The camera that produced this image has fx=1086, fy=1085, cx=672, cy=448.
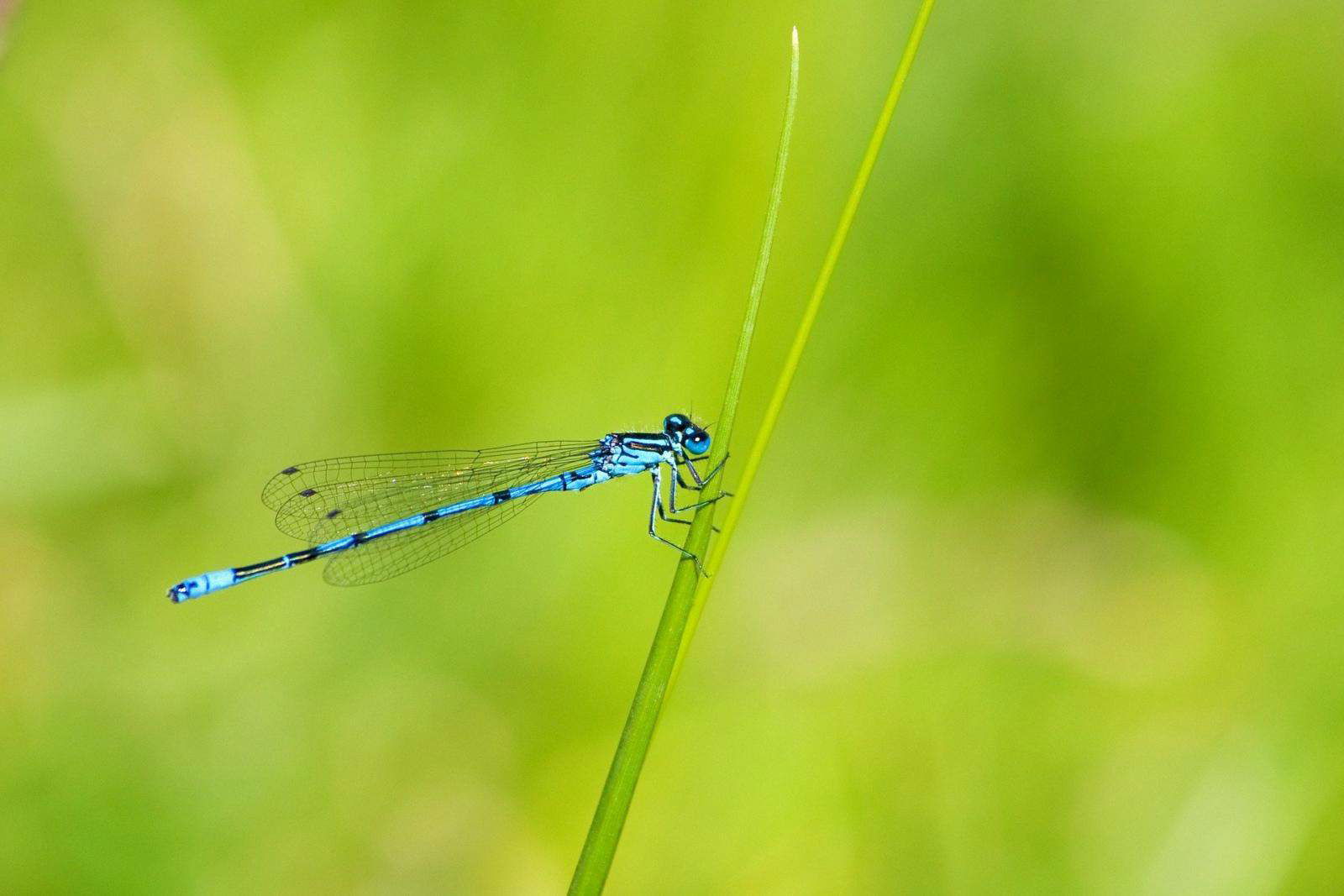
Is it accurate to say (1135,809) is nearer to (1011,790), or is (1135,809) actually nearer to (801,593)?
(1011,790)

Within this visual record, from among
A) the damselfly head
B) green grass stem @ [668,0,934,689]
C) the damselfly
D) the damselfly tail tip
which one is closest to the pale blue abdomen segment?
the damselfly tail tip

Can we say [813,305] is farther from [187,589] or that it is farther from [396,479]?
[396,479]

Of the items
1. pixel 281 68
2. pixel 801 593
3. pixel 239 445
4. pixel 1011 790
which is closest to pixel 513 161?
pixel 281 68

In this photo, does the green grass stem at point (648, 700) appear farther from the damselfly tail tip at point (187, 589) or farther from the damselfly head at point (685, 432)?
the damselfly tail tip at point (187, 589)

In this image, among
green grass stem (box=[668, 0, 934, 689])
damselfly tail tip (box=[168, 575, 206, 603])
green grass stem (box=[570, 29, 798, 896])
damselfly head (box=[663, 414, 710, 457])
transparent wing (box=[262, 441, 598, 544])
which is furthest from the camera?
transparent wing (box=[262, 441, 598, 544])

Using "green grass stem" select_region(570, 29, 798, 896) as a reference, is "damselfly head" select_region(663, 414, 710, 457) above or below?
above

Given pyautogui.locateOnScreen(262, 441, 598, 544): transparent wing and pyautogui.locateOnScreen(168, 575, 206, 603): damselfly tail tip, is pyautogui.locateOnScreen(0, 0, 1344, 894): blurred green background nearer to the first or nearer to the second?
pyautogui.locateOnScreen(262, 441, 598, 544): transparent wing

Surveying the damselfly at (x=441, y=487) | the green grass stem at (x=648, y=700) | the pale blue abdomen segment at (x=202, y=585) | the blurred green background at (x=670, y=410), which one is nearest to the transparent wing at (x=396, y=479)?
the damselfly at (x=441, y=487)
